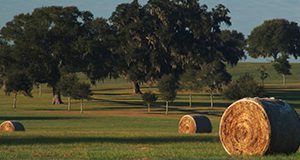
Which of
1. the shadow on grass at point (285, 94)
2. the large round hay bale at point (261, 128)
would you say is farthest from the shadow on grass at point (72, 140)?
the shadow on grass at point (285, 94)

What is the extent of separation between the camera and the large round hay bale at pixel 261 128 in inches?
705

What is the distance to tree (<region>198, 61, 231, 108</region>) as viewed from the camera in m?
92.9

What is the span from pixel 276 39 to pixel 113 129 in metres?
93.1

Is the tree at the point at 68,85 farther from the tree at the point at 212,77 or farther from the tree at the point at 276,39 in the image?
the tree at the point at 276,39

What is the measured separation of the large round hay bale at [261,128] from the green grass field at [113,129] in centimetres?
40

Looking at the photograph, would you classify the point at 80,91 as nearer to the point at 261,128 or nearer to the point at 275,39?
the point at 275,39

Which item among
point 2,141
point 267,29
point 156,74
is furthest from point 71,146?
point 267,29

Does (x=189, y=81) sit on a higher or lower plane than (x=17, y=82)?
higher

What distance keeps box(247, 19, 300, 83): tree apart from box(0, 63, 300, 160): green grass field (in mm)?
10492

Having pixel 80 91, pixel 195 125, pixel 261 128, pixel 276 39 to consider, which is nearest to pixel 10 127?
pixel 195 125

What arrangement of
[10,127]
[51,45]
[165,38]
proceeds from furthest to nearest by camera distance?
1. [165,38]
2. [51,45]
3. [10,127]

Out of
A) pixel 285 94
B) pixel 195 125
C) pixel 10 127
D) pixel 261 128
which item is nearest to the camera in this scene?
pixel 261 128

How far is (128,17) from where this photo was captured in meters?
104

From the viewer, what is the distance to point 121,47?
10212cm
